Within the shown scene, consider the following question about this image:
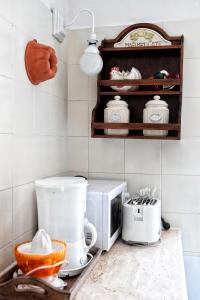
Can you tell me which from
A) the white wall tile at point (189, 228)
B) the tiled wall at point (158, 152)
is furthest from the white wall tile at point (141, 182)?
the white wall tile at point (189, 228)

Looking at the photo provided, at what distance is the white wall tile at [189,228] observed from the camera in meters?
1.83

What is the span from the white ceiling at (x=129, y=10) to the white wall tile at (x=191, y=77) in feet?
0.78

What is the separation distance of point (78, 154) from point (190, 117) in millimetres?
644

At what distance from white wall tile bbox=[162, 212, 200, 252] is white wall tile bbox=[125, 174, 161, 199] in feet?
0.52

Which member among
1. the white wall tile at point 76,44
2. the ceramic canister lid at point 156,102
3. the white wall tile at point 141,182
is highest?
the white wall tile at point 76,44

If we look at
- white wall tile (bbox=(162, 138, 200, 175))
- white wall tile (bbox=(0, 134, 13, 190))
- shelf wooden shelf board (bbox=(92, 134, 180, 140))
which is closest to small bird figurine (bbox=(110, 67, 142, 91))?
shelf wooden shelf board (bbox=(92, 134, 180, 140))

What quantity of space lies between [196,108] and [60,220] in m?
0.98

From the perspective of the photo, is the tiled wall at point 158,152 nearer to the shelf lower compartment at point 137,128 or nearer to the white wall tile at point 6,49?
the shelf lower compartment at point 137,128

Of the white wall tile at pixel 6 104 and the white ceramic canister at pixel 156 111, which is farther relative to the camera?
the white ceramic canister at pixel 156 111

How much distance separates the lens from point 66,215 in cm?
124

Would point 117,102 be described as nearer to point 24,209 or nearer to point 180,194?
point 180,194

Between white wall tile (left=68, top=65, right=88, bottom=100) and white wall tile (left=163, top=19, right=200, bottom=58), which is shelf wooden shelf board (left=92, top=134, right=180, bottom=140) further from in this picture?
white wall tile (left=163, top=19, right=200, bottom=58)

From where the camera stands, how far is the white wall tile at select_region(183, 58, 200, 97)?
5.90 feet

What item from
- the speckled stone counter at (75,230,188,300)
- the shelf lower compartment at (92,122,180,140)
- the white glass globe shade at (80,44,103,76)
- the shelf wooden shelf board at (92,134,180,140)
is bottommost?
the speckled stone counter at (75,230,188,300)
